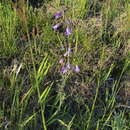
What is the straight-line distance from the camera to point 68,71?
1.87 metres

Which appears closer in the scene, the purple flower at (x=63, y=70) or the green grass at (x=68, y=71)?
the green grass at (x=68, y=71)

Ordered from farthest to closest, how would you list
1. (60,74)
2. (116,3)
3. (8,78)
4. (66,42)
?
1. (116,3)
2. (66,42)
3. (60,74)
4. (8,78)

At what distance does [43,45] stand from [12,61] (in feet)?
0.85

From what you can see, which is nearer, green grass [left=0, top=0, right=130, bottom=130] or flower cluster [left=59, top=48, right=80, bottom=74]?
green grass [left=0, top=0, right=130, bottom=130]

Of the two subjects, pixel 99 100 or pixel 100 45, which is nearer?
pixel 99 100

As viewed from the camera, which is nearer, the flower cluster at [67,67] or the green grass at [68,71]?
the green grass at [68,71]

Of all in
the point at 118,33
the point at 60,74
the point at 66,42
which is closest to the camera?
the point at 60,74

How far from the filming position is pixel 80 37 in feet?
7.04

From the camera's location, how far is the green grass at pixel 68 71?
1.64m

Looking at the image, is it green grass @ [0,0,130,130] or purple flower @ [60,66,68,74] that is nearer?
green grass @ [0,0,130,130]

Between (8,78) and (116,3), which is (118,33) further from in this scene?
(8,78)

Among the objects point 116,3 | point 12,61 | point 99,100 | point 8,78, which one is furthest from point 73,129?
point 116,3

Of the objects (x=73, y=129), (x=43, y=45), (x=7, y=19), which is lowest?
(x=73, y=129)

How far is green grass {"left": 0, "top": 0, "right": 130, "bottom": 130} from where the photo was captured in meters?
1.64
